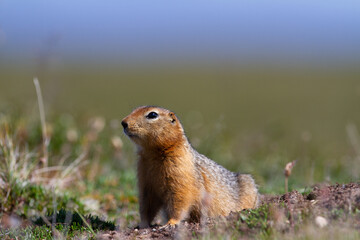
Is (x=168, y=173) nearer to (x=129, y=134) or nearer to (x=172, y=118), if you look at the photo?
(x=129, y=134)

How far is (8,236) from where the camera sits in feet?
20.5

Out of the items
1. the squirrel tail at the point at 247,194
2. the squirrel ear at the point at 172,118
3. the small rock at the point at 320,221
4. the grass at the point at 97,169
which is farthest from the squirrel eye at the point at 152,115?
the small rock at the point at 320,221

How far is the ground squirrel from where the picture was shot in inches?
255

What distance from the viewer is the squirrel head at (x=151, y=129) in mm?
6438

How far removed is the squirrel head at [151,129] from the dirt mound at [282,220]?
1.01 meters

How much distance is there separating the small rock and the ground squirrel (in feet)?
5.73

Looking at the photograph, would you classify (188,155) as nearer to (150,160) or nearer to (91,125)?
(150,160)

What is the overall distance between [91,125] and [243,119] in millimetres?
22159

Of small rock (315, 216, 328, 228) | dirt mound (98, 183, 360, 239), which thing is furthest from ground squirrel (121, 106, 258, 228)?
small rock (315, 216, 328, 228)

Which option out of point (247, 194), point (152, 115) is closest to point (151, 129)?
point (152, 115)

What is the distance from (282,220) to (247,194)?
225cm

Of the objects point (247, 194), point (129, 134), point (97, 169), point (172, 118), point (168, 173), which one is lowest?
point (247, 194)

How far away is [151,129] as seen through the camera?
6559 mm

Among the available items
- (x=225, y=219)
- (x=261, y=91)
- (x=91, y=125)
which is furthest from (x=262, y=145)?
(x=261, y=91)
